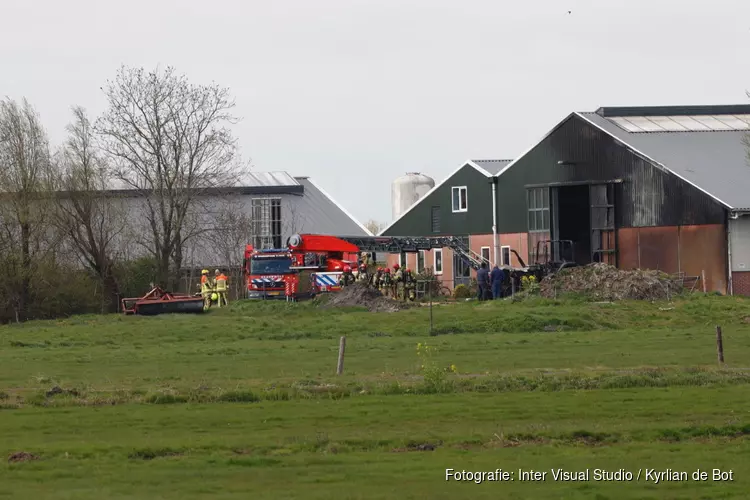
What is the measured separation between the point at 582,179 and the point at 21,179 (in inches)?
1057

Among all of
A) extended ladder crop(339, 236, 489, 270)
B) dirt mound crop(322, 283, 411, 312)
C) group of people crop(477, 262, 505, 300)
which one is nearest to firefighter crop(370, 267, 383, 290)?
dirt mound crop(322, 283, 411, 312)

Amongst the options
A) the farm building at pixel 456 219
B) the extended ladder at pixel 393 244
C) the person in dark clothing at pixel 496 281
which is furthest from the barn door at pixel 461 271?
A: the person in dark clothing at pixel 496 281

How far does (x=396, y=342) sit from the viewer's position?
125 feet

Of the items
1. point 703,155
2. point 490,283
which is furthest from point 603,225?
point 490,283

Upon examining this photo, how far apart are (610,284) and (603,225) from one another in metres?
10.7

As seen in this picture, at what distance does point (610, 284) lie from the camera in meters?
51.0

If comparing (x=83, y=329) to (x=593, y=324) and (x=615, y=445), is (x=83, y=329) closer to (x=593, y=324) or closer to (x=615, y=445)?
(x=593, y=324)

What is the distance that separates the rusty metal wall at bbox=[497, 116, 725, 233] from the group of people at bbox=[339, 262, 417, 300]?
11004 millimetres

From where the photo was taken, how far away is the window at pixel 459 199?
2901 inches

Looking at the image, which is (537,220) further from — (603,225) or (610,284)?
(610,284)

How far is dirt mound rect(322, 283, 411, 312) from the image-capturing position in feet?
168

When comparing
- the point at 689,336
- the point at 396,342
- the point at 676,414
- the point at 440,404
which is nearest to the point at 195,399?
the point at 440,404

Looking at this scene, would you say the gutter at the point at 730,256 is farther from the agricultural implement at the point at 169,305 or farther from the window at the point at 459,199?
the agricultural implement at the point at 169,305

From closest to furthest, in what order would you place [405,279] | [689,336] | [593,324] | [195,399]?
[195,399]
[689,336]
[593,324]
[405,279]
